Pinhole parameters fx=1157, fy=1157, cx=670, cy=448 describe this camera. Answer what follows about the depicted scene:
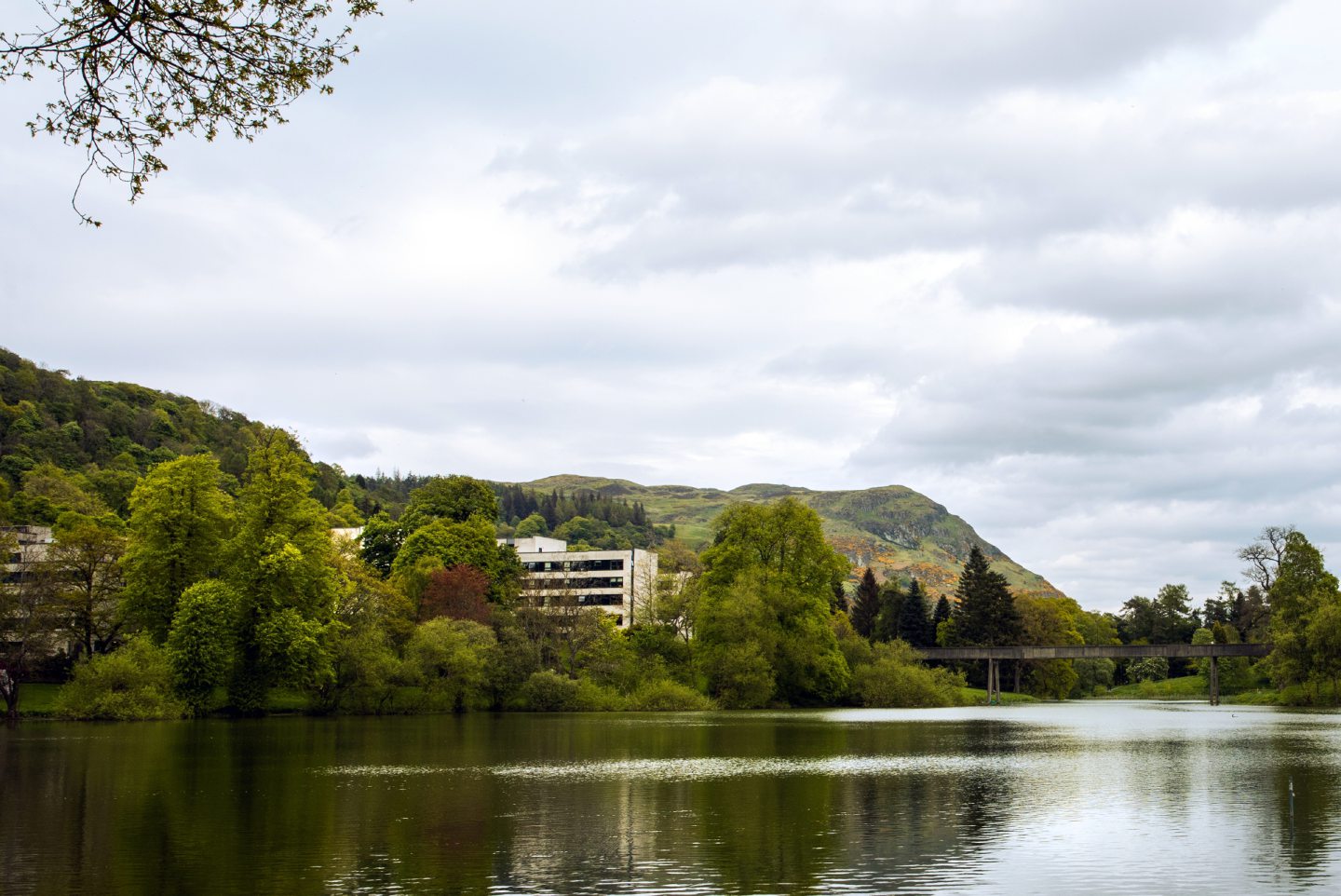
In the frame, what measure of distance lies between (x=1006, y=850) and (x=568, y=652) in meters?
77.9

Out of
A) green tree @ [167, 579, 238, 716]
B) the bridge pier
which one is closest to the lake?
green tree @ [167, 579, 238, 716]

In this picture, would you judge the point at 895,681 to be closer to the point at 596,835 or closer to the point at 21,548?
→ the point at 21,548

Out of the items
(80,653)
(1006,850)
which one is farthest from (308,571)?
(1006,850)

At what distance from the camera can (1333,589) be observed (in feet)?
359

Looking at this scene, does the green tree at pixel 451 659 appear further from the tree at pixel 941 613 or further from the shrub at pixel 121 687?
the tree at pixel 941 613

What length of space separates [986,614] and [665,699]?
6625cm

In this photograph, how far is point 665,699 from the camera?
95.6 m

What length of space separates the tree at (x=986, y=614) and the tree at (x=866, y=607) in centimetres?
1413

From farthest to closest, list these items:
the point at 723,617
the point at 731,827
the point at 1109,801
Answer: the point at 723,617, the point at 1109,801, the point at 731,827

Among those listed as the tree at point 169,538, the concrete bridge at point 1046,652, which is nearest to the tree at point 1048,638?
the concrete bridge at point 1046,652

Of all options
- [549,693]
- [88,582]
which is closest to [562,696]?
[549,693]

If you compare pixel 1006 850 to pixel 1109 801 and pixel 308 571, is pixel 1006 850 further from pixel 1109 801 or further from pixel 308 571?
pixel 308 571

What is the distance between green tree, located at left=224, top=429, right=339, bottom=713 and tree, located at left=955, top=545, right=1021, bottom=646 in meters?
93.0

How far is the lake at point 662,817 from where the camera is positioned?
19.5m
